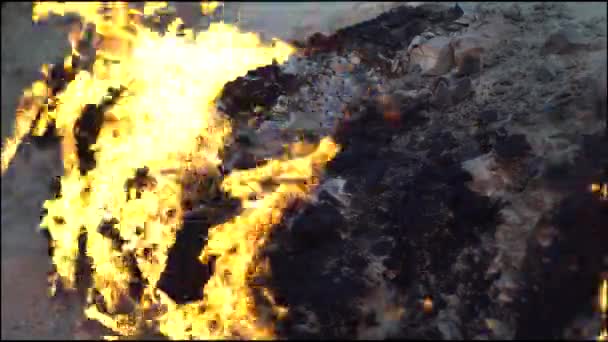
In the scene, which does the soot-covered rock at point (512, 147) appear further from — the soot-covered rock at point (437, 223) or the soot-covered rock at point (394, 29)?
the soot-covered rock at point (394, 29)

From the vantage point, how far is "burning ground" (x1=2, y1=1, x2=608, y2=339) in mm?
1924

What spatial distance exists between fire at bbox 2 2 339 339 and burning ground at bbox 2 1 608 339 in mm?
11

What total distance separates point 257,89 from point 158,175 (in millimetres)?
696

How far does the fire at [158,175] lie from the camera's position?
2422 millimetres

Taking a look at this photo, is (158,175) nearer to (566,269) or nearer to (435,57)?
(435,57)

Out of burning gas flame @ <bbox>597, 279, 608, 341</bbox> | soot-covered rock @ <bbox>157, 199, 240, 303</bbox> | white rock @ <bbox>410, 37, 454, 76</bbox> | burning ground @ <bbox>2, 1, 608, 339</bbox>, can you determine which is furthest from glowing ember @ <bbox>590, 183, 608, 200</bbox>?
soot-covered rock @ <bbox>157, 199, 240, 303</bbox>

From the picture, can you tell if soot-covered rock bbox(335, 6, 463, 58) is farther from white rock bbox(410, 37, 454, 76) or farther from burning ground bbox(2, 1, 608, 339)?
white rock bbox(410, 37, 454, 76)

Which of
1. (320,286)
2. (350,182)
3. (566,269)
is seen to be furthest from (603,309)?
(350,182)

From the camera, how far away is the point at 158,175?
2.63m

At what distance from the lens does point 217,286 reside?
2.42 metres

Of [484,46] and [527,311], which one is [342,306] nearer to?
[527,311]

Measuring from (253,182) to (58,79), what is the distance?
1.42 m

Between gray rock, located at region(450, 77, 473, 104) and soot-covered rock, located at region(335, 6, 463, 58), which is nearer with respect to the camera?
gray rock, located at region(450, 77, 473, 104)

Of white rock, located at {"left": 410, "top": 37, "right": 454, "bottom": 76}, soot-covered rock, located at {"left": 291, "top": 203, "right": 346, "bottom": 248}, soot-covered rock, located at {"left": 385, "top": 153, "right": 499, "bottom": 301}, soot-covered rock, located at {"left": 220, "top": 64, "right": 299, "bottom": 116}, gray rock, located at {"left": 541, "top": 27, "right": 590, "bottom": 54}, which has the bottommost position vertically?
soot-covered rock, located at {"left": 291, "top": 203, "right": 346, "bottom": 248}
